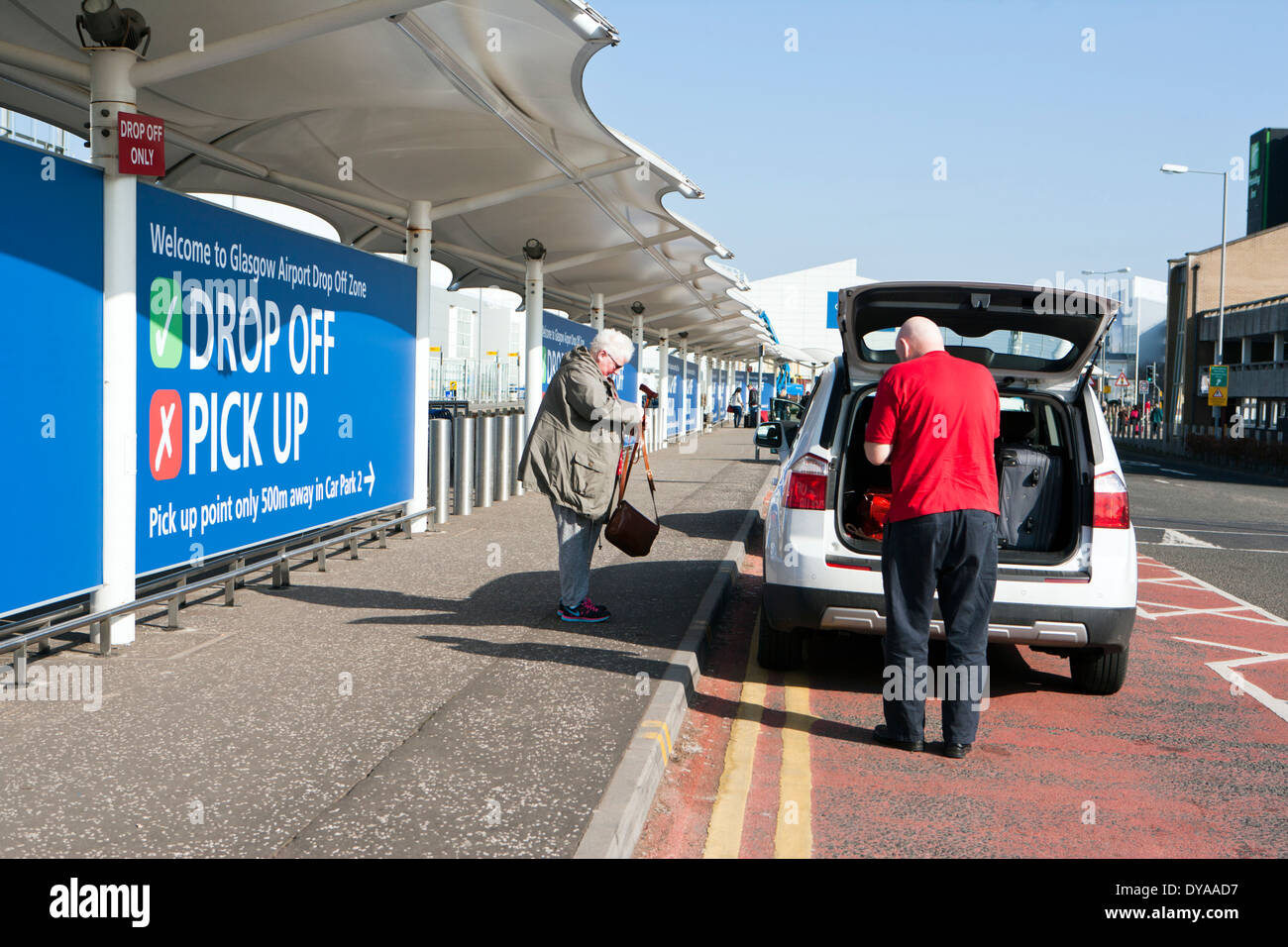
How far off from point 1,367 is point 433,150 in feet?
18.0

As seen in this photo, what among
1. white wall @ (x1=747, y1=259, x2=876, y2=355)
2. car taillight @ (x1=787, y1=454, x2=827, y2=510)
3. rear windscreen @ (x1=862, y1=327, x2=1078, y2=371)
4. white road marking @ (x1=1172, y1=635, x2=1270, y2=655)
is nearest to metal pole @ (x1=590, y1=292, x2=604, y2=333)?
white road marking @ (x1=1172, y1=635, x2=1270, y2=655)

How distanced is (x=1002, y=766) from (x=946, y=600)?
2.32ft

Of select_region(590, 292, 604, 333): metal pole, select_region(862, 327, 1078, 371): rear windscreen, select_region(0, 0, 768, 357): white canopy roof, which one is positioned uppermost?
select_region(0, 0, 768, 357): white canopy roof

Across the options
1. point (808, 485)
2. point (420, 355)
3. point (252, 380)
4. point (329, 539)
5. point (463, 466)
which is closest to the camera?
point (808, 485)

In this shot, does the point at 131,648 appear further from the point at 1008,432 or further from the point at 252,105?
the point at 1008,432

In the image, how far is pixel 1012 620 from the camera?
5.61m

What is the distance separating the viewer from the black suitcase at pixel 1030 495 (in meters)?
6.22

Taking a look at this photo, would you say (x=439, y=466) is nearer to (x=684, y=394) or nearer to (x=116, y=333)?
(x=116, y=333)

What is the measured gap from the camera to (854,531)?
6152mm

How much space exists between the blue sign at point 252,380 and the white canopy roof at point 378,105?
37.5 inches

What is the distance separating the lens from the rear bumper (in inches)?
221

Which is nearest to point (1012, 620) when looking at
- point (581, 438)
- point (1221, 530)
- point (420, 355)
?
point (581, 438)

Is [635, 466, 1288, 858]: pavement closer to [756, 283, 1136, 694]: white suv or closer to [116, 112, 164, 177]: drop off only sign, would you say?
[756, 283, 1136, 694]: white suv

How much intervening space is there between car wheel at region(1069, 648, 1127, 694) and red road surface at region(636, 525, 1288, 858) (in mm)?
63
